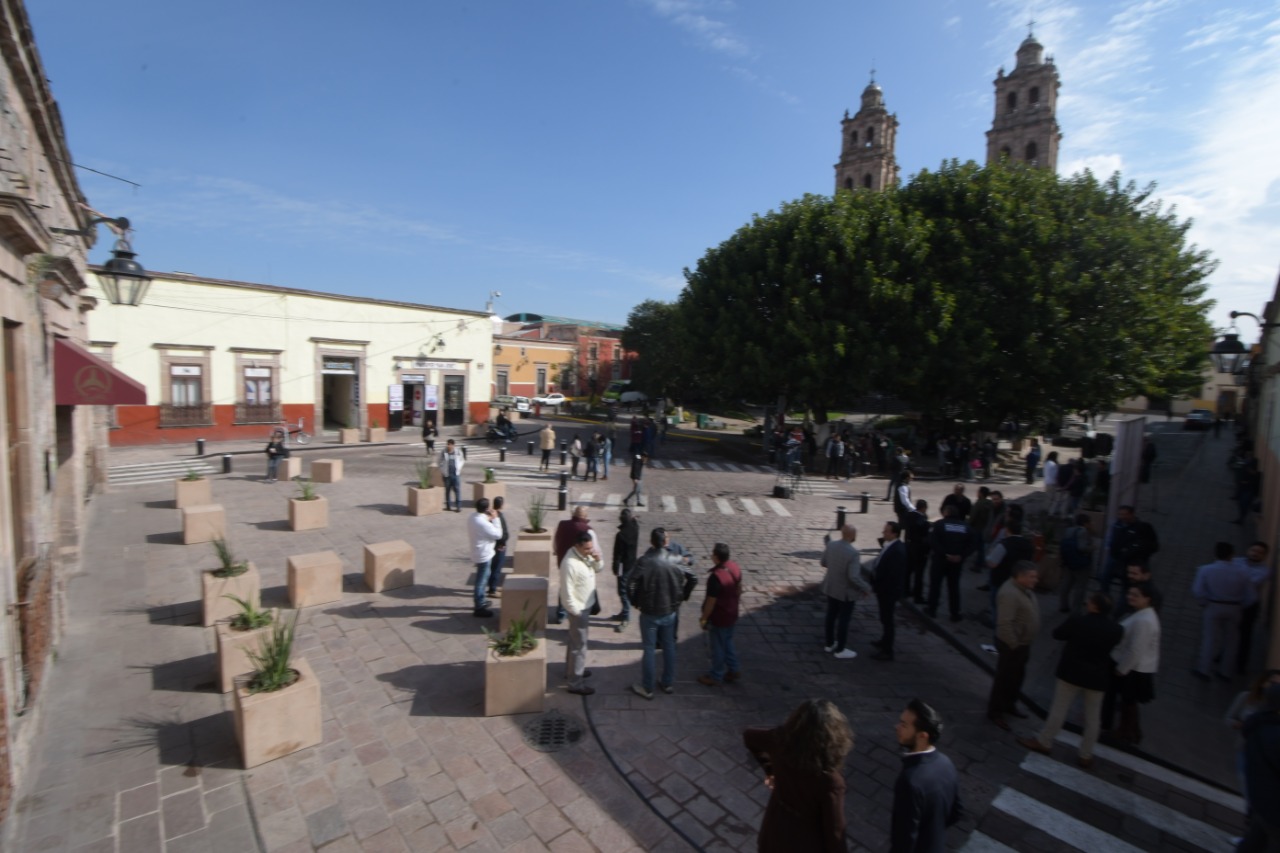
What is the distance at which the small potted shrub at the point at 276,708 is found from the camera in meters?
4.98

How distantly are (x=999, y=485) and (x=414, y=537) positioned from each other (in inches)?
733

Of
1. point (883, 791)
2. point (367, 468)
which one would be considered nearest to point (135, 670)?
point (883, 791)

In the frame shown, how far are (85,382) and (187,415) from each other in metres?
17.0

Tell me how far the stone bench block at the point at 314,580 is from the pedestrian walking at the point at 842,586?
20.8ft

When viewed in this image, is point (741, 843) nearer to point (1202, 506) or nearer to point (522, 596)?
point (522, 596)

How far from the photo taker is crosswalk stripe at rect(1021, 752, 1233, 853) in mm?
4695

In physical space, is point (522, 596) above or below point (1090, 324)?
below

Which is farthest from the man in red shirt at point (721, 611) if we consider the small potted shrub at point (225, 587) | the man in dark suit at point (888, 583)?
the small potted shrub at point (225, 587)

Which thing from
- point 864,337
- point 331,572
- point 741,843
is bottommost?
point 741,843

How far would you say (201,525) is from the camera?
35.9 feet

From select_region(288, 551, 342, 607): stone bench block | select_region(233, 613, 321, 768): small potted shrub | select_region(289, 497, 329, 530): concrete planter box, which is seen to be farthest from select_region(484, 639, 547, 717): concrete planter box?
select_region(289, 497, 329, 530): concrete planter box

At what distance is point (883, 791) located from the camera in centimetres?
505

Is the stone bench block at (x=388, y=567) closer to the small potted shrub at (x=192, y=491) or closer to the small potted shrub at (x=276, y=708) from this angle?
the small potted shrub at (x=276, y=708)

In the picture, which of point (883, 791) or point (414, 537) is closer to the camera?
point (883, 791)
